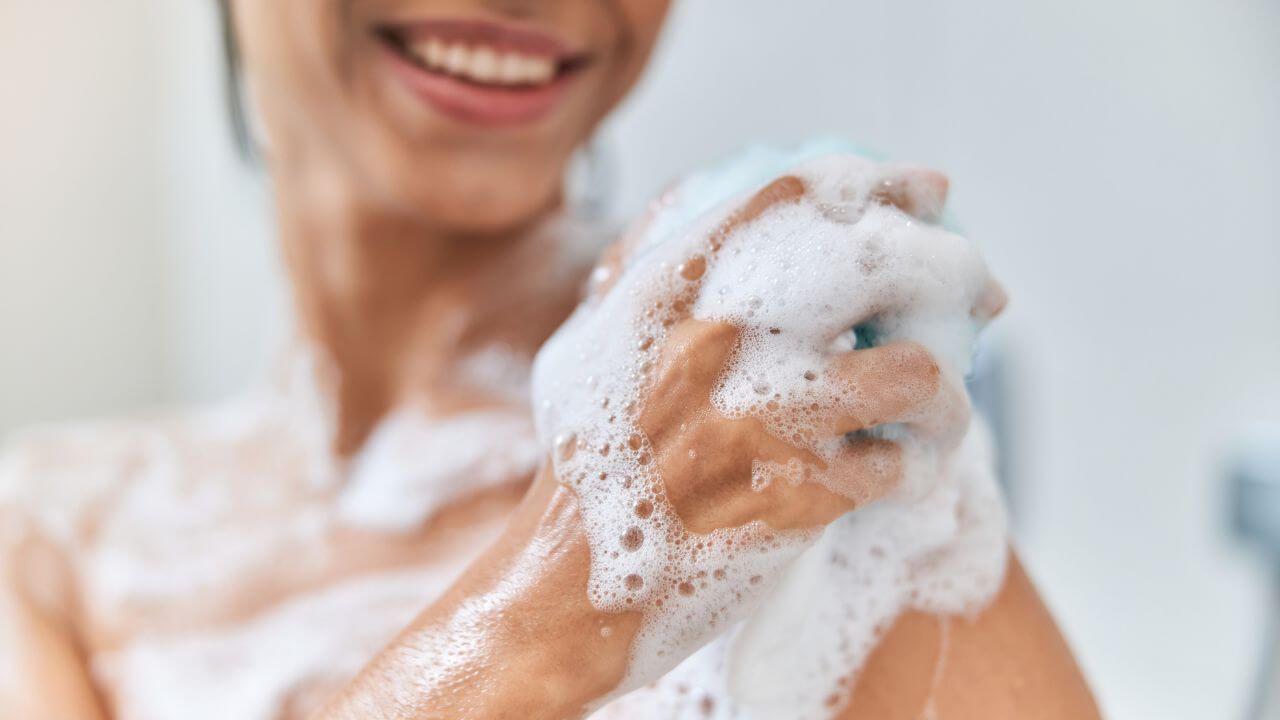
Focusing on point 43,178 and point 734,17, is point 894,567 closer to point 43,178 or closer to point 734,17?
point 734,17

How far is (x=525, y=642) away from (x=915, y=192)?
28cm

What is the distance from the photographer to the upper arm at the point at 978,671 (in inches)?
19.3

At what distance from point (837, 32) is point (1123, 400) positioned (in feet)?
1.87

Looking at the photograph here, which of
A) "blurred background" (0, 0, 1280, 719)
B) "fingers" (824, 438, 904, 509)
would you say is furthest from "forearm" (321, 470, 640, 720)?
"blurred background" (0, 0, 1280, 719)

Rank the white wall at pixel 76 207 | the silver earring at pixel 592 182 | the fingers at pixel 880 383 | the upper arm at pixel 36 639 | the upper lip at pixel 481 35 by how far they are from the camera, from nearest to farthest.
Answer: the fingers at pixel 880 383
the upper lip at pixel 481 35
the upper arm at pixel 36 639
the silver earring at pixel 592 182
the white wall at pixel 76 207

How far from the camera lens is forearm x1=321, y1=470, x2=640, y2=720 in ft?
1.40

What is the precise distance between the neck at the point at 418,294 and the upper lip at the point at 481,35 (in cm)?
18

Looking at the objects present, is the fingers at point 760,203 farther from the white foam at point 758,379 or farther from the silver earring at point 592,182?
the silver earring at point 592,182

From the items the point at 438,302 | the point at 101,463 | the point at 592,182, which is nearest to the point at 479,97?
the point at 438,302

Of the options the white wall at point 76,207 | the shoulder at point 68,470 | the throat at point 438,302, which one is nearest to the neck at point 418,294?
the throat at point 438,302

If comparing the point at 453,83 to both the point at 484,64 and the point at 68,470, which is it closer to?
the point at 484,64

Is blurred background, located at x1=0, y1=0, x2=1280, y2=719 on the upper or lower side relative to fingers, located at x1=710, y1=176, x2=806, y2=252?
lower

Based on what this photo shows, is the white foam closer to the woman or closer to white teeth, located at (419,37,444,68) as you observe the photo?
the woman

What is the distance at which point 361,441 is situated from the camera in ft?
3.10
